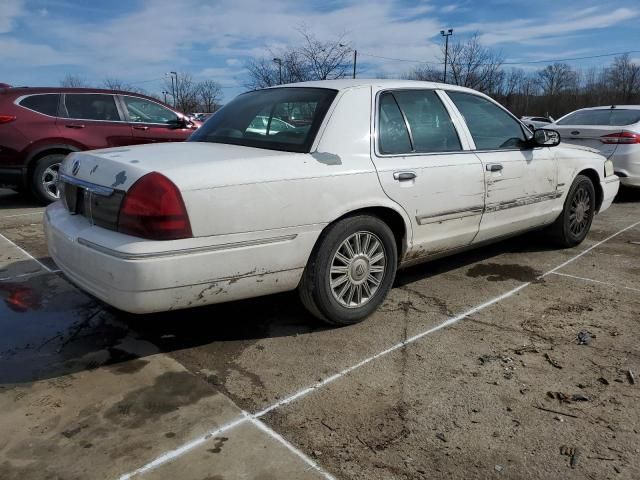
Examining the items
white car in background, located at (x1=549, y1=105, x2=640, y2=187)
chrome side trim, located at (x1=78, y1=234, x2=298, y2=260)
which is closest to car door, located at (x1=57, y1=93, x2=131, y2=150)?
chrome side trim, located at (x1=78, y1=234, x2=298, y2=260)

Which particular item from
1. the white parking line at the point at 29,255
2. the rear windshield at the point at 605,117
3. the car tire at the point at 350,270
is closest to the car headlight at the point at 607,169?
the rear windshield at the point at 605,117

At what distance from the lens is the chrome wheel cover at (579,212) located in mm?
5328

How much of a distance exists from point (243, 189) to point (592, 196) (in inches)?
164

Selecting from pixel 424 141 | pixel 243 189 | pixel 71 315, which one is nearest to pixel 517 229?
pixel 424 141

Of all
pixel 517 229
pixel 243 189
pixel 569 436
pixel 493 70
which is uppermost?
pixel 493 70

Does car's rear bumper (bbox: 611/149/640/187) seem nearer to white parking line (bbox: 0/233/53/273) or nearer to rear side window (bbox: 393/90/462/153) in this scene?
rear side window (bbox: 393/90/462/153)

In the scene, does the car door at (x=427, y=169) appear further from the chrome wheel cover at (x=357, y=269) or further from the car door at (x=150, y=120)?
the car door at (x=150, y=120)

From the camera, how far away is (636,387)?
2.79 m

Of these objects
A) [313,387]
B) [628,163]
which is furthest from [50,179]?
[628,163]

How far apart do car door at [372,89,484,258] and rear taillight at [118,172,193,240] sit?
1.33 m

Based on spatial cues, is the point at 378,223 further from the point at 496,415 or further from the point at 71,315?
the point at 71,315

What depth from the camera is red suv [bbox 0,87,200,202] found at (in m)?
7.44

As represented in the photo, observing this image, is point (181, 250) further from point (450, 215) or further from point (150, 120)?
point (150, 120)

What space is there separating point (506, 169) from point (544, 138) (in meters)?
0.60
